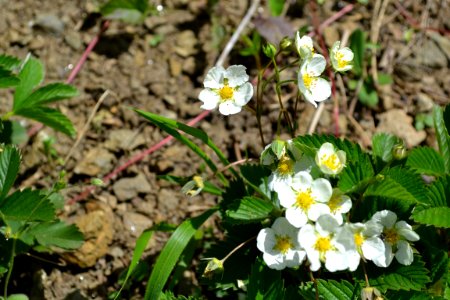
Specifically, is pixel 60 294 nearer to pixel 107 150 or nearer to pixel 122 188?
pixel 122 188

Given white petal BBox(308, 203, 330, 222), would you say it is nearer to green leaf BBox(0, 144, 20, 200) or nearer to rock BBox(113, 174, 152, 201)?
green leaf BBox(0, 144, 20, 200)

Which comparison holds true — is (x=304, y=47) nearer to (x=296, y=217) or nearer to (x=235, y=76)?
(x=235, y=76)

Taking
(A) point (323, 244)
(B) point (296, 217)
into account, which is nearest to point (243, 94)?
(B) point (296, 217)

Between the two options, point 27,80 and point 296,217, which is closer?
point 296,217

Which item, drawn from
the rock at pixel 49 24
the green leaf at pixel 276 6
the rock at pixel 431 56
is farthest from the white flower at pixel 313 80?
the rock at pixel 49 24

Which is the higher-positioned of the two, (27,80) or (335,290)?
(27,80)

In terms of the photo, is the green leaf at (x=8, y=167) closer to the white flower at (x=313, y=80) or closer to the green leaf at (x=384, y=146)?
the white flower at (x=313, y=80)

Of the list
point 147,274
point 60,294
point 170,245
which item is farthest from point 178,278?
point 60,294
